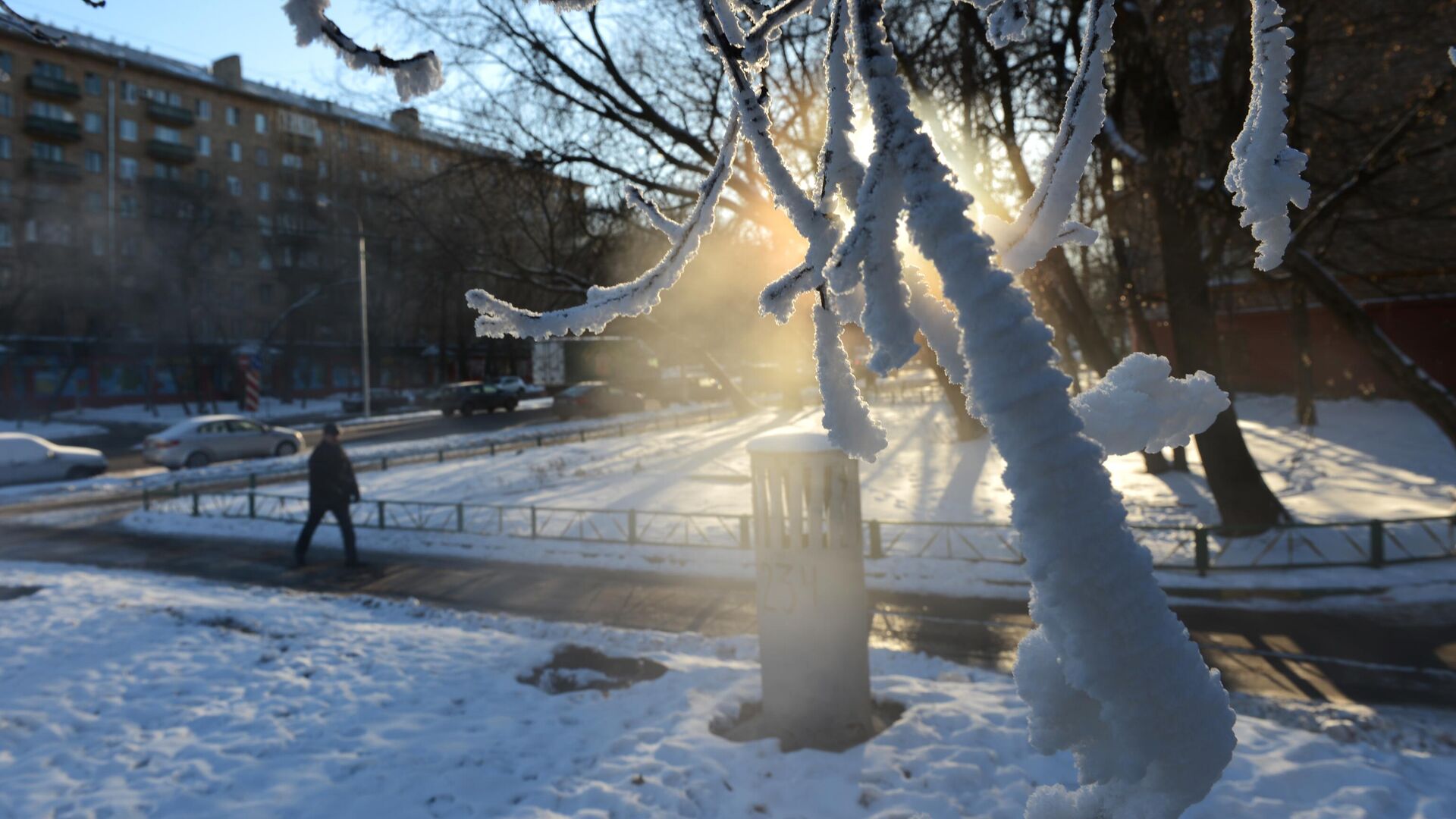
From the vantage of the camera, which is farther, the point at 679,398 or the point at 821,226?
the point at 679,398

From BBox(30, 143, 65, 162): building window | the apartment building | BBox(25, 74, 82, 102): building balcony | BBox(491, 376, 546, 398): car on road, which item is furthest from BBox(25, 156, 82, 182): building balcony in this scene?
BBox(491, 376, 546, 398): car on road

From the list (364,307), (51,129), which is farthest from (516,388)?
(51,129)

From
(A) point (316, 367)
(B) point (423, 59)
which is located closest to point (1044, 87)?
(B) point (423, 59)

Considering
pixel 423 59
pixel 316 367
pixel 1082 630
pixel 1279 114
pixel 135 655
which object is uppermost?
pixel 316 367

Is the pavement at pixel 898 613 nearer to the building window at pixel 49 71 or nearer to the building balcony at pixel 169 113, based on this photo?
the building window at pixel 49 71

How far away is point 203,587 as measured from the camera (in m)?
9.00

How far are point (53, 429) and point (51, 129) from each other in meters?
18.6

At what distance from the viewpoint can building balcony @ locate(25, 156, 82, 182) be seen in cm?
4016

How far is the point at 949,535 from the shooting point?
396 inches

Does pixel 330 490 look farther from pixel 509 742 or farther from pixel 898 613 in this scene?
pixel 898 613

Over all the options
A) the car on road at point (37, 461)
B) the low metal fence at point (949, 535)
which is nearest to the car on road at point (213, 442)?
the car on road at point (37, 461)

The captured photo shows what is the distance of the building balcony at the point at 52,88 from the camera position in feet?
133

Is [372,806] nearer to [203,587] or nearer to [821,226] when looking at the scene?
[821,226]

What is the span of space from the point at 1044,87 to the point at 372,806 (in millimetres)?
10444
